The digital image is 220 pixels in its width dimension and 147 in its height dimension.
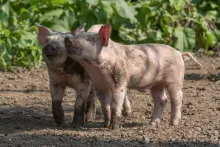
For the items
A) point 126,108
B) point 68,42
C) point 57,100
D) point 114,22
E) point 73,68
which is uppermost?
point 68,42

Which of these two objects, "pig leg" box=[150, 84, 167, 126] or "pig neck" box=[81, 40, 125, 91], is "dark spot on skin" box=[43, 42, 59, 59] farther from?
"pig leg" box=[150, 84, 167, 126]

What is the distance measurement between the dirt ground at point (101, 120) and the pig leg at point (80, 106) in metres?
0.10

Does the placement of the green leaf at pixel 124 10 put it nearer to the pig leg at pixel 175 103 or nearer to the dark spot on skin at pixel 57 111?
the pig leg at pixel 175 103

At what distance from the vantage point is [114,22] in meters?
11.4

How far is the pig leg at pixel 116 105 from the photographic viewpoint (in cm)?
708

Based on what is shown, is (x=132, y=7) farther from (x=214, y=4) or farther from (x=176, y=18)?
(x=214, y=4)

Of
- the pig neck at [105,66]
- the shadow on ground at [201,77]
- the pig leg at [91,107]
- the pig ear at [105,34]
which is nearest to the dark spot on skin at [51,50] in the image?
the pig neck at [105,66]

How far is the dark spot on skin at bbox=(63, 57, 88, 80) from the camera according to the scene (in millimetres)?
7051

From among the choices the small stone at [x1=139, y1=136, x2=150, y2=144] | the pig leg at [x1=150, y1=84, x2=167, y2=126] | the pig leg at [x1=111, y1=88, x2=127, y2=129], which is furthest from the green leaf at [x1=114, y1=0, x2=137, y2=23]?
the small stone at [x1=139, y1=136, x2=150, y2=144]

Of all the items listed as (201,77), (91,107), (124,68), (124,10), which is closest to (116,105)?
(124,68)

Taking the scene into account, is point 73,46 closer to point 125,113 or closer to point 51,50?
point 51,50

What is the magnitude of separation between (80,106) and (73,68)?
0.42m

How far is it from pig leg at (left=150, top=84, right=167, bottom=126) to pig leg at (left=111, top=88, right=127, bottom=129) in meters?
0.65

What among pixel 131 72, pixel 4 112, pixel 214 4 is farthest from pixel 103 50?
pixel 214 4
